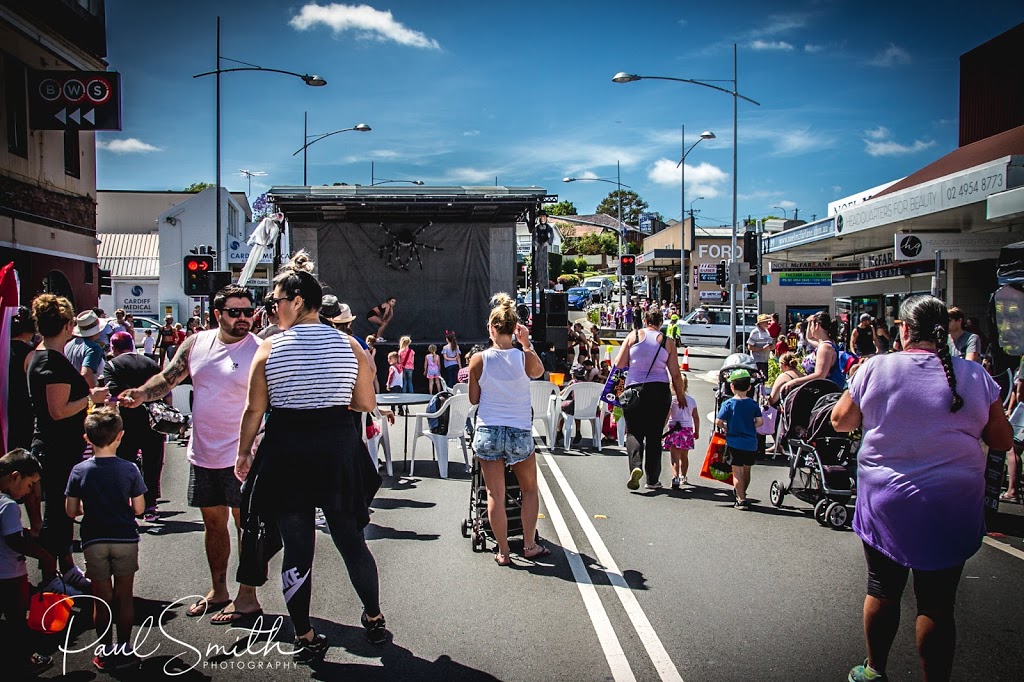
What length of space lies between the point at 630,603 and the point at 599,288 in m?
66.9

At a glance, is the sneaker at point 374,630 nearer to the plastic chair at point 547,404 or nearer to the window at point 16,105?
the plastic chair at point 547,404

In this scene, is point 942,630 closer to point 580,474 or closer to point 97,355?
point 580,474

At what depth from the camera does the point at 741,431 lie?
25.9 feet

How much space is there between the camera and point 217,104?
67.5 feet

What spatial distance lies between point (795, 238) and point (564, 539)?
18322 millimetres

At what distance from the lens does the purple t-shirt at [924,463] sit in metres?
3.72

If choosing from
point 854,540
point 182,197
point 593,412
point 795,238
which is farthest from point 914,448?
point 182,197

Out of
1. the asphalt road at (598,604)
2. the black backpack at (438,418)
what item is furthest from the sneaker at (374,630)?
the black backpack at (438,418)

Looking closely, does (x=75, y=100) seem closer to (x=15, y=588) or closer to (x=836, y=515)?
(x=15, y=588)

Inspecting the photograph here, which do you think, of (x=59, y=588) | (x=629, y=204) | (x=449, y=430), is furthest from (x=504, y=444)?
(x=629, y=204)

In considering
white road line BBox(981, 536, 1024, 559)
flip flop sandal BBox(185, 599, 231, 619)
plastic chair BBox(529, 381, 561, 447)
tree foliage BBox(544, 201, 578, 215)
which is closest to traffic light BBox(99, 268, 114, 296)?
plastic chair BBox(529, 381, 561, 447)

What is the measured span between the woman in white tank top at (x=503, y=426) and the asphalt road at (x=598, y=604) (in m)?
0.33

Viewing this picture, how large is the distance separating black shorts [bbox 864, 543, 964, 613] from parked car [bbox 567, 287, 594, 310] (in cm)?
5930

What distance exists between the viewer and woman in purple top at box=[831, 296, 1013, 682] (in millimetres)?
3719
